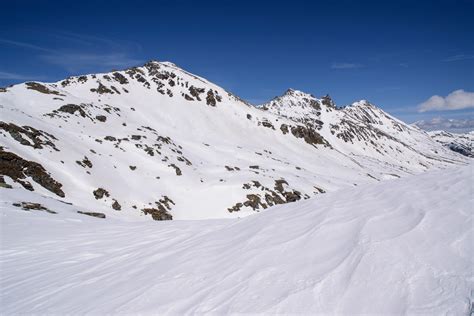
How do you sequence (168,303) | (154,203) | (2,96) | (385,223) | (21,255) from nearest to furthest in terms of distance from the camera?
(168,303), (385,223), (21,255), (154,203), (2,96)

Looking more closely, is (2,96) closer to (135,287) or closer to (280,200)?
(280,200)

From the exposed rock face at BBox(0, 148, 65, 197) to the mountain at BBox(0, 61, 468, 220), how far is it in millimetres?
99

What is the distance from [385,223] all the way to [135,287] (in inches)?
175

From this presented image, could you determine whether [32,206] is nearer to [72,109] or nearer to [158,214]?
[158,214]

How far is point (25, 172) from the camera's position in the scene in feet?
89.4

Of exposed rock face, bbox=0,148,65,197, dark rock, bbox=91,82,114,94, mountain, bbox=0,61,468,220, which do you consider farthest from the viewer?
dark rock, bbox=91,82,114,94

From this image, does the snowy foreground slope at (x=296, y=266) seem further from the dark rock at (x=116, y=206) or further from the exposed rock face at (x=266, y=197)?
the exposed rock face at (x=266, y=197)

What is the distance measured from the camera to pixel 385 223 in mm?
5582

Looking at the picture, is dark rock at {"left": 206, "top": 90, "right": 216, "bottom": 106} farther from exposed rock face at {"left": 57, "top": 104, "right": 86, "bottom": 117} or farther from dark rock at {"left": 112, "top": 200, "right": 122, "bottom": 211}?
dark rock at {"left": 112, "top": 200, "right": 122, "bottom": 211}

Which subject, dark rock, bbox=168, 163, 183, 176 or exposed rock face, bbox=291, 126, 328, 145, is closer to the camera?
dark rock, bbox=168, 163, 183, 176

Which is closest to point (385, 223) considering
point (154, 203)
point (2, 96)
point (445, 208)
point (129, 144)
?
point (445, 208)

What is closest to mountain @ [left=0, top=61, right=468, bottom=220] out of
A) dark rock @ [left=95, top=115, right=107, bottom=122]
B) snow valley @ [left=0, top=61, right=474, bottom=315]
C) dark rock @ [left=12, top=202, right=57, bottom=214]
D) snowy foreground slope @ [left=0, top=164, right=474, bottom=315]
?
dark rock @ [left=95, top=115, right=107, bottom=122]

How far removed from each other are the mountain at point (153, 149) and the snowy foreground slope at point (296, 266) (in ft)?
49.3

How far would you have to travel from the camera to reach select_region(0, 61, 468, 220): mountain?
3294 centimetres
